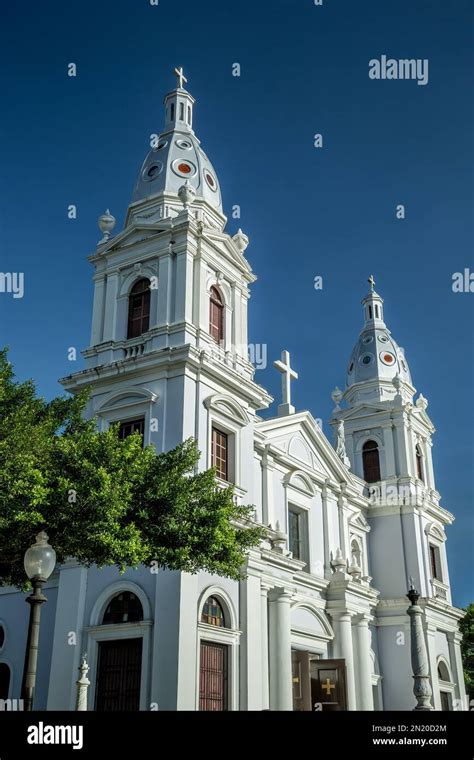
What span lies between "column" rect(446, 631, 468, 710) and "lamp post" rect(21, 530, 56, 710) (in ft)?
85.6

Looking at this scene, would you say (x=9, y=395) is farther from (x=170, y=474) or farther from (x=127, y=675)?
(x=127, y=675)

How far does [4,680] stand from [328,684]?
9.18 metres

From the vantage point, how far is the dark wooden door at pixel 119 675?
1791cm

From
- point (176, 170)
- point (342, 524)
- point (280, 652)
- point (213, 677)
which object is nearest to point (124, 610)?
point (213, 677)

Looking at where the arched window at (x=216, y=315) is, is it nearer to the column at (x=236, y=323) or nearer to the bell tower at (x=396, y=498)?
the column at (x=236, y=323)

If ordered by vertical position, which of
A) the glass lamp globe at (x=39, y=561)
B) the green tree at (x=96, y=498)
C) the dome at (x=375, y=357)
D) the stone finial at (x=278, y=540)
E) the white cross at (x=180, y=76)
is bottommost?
the glass lamp globe at (x=39, y=561)

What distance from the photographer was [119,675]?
18219 mm

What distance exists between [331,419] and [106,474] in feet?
74.4

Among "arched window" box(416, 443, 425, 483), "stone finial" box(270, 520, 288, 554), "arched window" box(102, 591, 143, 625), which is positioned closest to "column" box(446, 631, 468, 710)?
"arched window" box(416, 443, 425, 483)

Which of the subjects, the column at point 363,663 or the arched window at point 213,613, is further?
the column at point 363,663

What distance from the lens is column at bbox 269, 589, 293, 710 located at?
21688mm

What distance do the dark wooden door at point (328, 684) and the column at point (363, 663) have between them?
299 cm

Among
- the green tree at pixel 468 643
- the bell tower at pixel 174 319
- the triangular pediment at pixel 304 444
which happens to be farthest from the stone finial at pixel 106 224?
the green tree at pixel 468 643

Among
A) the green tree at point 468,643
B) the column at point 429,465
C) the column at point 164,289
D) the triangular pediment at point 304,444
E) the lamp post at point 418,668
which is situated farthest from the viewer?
the green tree at point 468,643
